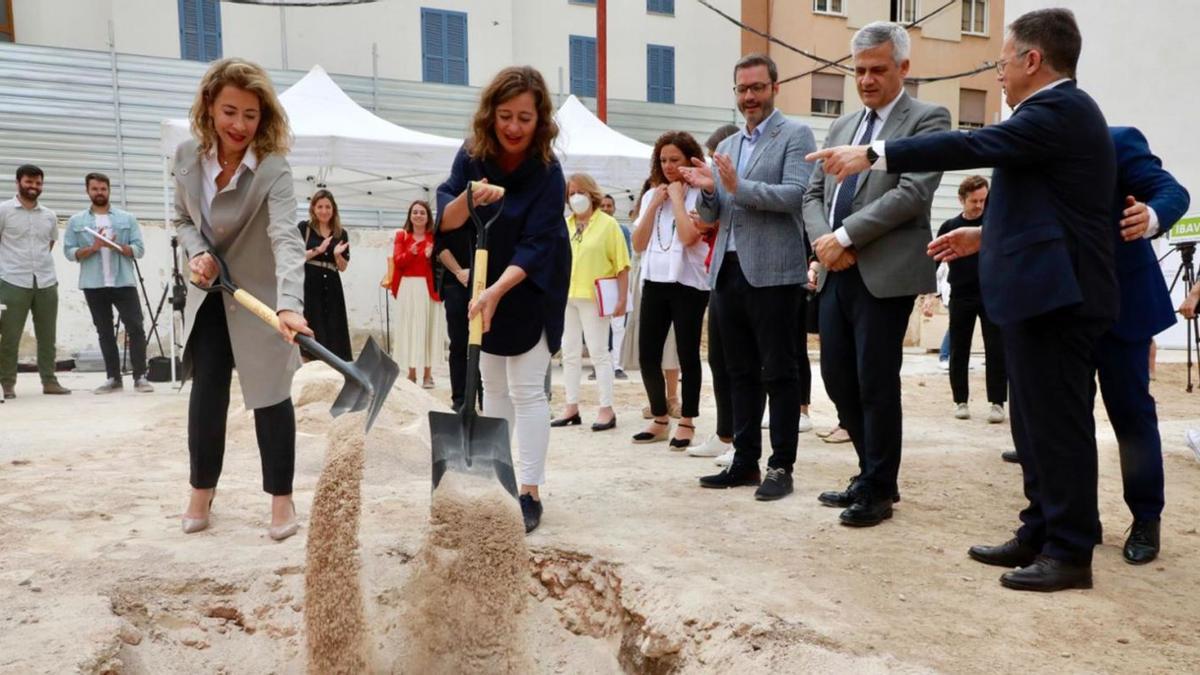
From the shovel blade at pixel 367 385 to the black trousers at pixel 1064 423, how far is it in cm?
208

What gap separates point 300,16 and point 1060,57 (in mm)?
16856

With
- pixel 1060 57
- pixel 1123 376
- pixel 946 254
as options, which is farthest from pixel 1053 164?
pixel 1123 376

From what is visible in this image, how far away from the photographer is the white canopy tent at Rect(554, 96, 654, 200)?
10.1 metres

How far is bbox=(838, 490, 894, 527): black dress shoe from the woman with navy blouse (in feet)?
4.06

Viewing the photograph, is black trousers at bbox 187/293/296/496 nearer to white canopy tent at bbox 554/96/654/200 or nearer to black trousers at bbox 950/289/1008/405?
black trousers at bbox 950/289/1008/405

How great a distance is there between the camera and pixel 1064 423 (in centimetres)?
283

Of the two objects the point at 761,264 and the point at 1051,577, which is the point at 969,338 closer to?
the point at 761,264

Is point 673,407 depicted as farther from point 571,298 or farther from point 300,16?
point 300,16

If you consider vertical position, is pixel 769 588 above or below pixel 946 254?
below

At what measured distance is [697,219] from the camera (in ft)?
16.4

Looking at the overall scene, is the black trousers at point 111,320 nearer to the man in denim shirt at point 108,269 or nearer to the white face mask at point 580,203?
the man in denim shirt at point 108,269

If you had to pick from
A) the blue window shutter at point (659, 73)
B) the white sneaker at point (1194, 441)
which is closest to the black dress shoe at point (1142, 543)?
the white sneaker at point (1194, 441)

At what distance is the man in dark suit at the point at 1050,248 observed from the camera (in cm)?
275

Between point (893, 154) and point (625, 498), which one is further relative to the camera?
point (625, 498)
